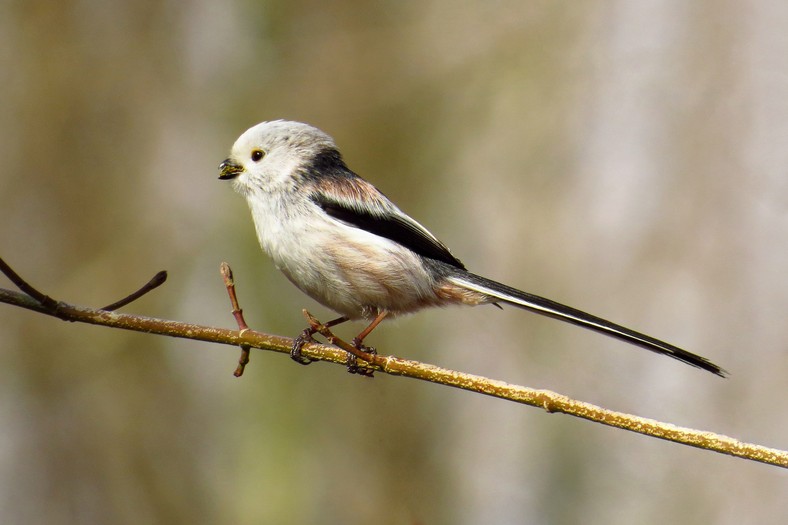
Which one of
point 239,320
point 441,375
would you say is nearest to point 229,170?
point 239,320

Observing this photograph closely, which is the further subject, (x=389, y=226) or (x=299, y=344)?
(x=389, y=226)

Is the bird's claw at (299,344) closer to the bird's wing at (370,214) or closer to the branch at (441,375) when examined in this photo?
the branch at (441,375)

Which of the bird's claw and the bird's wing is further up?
the bird's wing

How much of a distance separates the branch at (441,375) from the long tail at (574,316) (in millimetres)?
246

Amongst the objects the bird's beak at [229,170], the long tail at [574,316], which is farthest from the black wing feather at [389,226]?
the bird's beak at [229,170]

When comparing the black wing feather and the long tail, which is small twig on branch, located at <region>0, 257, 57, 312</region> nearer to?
the black wing feather

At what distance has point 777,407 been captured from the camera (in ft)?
21.5

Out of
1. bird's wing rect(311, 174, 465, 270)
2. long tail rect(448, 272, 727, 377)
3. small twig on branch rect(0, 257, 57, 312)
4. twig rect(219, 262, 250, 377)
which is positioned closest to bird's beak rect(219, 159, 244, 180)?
bird's wing rect(311, 174, 465, 270)

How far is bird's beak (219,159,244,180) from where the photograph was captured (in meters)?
3.78

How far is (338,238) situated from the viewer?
140 inches

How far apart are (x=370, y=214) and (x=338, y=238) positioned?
0.29 m

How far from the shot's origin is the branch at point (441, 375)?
2.43 m

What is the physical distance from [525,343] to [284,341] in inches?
202

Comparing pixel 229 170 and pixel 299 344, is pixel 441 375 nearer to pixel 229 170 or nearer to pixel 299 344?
pixel 299 344
